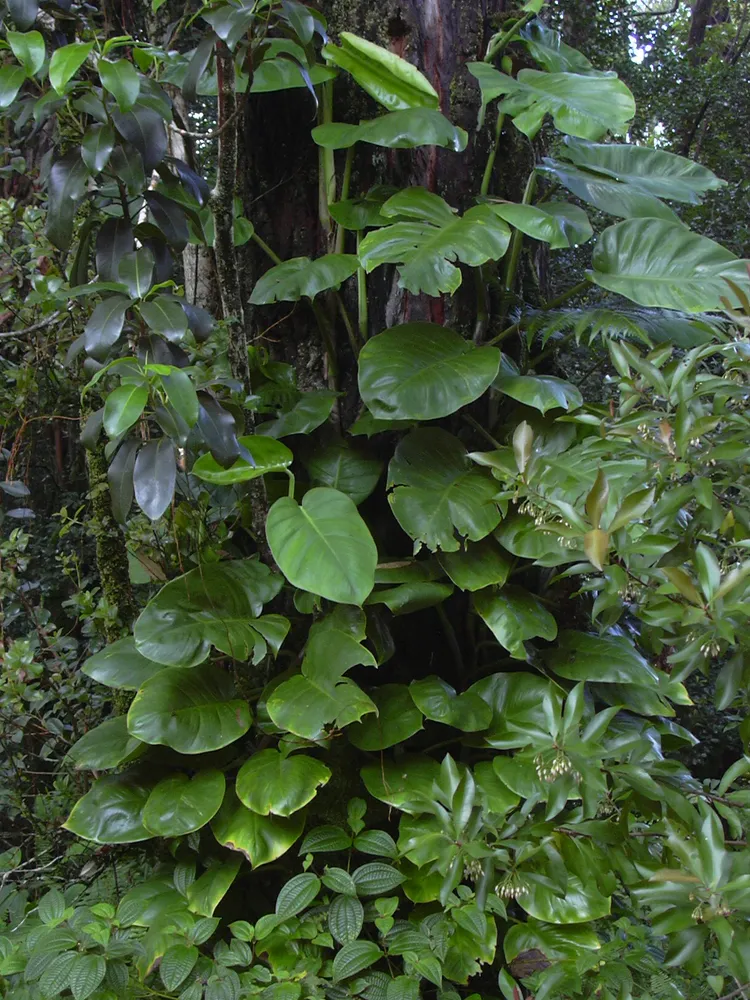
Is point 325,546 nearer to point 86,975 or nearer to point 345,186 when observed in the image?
point 86,975

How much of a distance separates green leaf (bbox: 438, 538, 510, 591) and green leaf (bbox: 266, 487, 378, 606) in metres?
0.29

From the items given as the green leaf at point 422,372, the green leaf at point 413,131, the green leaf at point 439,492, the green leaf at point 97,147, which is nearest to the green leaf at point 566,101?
the green leaf at point 413,131

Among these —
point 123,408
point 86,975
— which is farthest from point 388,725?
point 123,408

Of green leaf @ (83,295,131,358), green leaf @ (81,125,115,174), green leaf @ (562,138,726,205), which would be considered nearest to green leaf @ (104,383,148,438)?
green leaf @ (83,295,131,358)

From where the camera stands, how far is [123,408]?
126cm

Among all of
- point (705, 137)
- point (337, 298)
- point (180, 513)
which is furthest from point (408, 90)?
point (705, 137)

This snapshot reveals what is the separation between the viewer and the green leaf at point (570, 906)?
1447 millimetres

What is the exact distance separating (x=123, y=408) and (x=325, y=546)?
0.45 metres

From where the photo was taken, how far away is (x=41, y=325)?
1.77 meters

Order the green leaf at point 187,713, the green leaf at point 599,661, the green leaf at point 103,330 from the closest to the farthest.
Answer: the green leaf at point 103,330
the green leaf at point 187,713
the green leaf at point 599,661

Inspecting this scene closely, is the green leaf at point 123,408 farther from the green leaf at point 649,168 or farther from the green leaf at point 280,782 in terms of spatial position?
the green leaf at point 649,168

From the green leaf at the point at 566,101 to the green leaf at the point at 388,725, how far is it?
1.26 m

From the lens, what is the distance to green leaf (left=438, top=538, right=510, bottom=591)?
1704mm

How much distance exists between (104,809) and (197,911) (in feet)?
0.94
